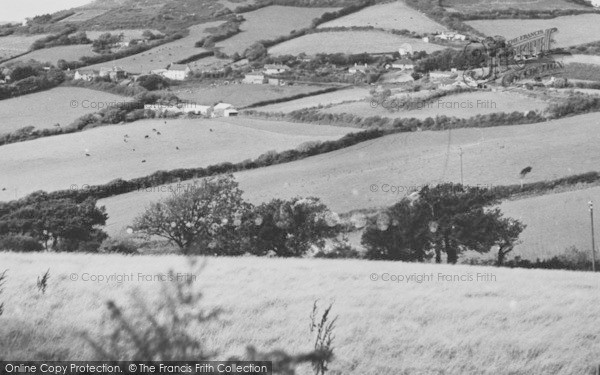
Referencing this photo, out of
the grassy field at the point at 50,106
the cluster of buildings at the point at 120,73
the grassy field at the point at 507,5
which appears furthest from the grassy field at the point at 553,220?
the grassy field at the point at 507,5

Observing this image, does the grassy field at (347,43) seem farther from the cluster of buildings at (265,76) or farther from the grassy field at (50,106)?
the grassy field at (50,106)

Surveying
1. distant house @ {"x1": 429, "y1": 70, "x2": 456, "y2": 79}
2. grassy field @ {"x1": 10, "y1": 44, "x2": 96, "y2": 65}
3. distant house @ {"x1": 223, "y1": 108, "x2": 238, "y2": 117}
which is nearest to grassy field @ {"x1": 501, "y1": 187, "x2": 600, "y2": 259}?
distant house @ {"x1": 223, "y1": 108, "x2": 238, "y2": 117}

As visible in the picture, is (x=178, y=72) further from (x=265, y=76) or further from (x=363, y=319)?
(x=363, y=319)

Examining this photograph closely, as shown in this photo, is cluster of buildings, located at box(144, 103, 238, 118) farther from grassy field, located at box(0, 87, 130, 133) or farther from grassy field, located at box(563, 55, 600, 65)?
grassy field, located at box(563, 55, 600, 65)

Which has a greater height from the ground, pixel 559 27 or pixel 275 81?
pixel 275 81

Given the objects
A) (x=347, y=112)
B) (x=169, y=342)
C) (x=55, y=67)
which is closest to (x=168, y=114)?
(x=347, y=112)

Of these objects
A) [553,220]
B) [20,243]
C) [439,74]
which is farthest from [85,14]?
[553,220]
